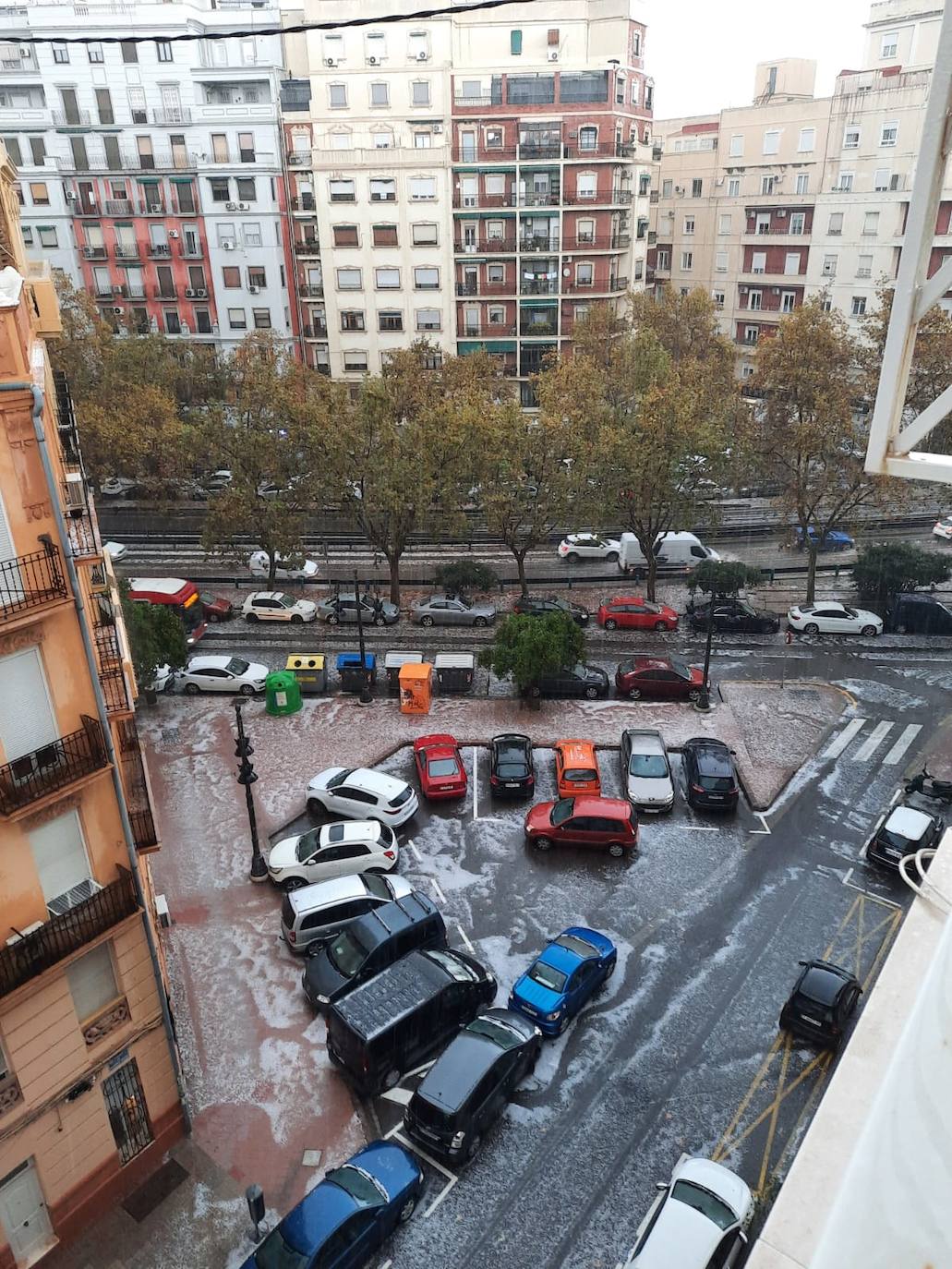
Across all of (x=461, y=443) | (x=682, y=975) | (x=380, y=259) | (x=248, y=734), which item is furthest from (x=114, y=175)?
(x=682, y=975)

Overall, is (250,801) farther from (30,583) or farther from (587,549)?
(587,549)

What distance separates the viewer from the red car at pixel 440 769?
21.9m

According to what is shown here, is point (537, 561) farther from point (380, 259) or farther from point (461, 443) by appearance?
point (380, 259)

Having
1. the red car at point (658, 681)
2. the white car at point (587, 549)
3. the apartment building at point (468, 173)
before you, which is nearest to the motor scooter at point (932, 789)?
the red car at point (658, 681)

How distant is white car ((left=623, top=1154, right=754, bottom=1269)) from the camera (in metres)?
11.5

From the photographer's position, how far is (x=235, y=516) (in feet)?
105

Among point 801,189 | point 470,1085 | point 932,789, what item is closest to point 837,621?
point 932,789

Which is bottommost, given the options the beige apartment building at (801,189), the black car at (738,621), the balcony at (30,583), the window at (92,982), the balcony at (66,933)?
the black car at (738,621)

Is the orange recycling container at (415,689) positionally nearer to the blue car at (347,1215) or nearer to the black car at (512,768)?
the black car at (512,768)

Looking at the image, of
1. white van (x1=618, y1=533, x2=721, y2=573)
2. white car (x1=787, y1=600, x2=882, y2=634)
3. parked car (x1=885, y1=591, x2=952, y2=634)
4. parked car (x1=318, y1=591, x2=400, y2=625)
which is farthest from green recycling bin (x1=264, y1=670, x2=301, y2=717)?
parked car (x1=885, y1=591, x2=952, y2=634)

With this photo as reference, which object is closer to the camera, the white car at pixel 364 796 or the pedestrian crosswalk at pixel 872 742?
the white car at pixel 364 796

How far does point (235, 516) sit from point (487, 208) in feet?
88.0

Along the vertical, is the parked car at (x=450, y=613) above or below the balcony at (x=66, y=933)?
below

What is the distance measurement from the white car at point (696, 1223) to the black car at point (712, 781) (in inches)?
378
